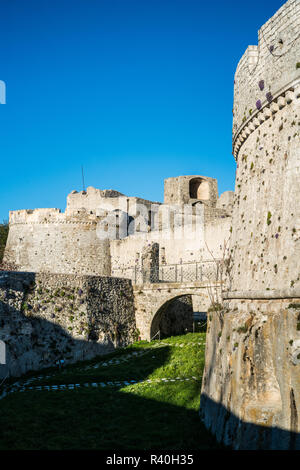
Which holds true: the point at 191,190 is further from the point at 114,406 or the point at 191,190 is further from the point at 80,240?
the point at 114,406

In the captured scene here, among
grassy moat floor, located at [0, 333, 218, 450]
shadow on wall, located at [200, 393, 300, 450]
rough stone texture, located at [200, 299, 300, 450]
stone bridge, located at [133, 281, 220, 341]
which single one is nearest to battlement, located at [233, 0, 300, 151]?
rough stone texture, located at [200, 299, 300, 450]

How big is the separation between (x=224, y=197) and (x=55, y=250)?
47.2 feet

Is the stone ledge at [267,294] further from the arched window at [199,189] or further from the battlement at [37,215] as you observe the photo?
the arched window at [199,189]

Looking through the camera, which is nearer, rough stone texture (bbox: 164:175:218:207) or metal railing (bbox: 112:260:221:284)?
metal railing (bbox: 112:260:221:284)

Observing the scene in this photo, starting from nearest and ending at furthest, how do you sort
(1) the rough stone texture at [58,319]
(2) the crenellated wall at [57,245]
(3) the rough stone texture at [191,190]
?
(1) the rough stone texture at [58,319] < (2) the crenellated wall at [57,245] < (3) the rough stone texture at [191,190]

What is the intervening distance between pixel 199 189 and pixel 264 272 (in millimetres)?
32809

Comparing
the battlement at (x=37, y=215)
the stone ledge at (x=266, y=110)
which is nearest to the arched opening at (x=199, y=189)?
the battlement at (x=37, y=215)

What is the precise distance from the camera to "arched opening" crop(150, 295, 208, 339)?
19.3 meters

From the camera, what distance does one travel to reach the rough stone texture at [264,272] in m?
5.91

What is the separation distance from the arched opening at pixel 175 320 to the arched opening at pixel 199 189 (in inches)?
714

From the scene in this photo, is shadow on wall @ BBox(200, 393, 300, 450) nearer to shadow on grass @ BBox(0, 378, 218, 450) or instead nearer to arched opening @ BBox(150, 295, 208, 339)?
shadow on grass @ BBox(0, 378, 218, 450)

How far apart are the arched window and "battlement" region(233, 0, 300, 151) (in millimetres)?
29775

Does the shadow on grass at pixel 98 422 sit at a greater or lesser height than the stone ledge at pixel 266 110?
lesser

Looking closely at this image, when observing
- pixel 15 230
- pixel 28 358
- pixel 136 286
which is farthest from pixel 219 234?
pixel 15 230
